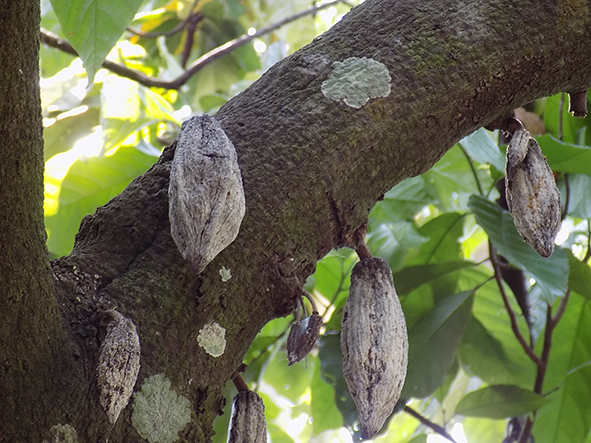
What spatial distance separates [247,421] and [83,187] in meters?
0.83

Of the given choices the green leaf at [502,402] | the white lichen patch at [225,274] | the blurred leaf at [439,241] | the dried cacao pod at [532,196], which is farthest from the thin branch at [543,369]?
the white lichen patch at [225,274]

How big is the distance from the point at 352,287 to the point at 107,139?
1.05 m

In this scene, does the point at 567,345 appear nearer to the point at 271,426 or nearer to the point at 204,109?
the point at 271,426

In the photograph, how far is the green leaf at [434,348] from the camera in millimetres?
1354

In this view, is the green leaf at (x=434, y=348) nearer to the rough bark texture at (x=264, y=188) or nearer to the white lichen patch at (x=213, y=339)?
the rough bark texture at (x=264, y=188)

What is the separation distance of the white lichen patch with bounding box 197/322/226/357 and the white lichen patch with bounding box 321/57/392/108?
30 cm

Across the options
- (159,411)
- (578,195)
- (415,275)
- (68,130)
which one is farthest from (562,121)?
(68,130)

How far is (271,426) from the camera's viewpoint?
168 cm

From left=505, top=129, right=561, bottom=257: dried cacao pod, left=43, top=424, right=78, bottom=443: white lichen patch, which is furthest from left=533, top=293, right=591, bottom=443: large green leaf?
left=43, top=424, right=78, bottom=443: white lichen patch

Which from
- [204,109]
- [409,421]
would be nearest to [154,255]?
[204,109]

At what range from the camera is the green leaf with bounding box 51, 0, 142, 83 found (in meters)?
0.92

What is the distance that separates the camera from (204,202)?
0.65 meters

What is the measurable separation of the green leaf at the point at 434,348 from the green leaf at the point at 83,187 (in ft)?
2.19

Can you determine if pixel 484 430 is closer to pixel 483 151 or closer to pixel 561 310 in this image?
pixel 561 310
